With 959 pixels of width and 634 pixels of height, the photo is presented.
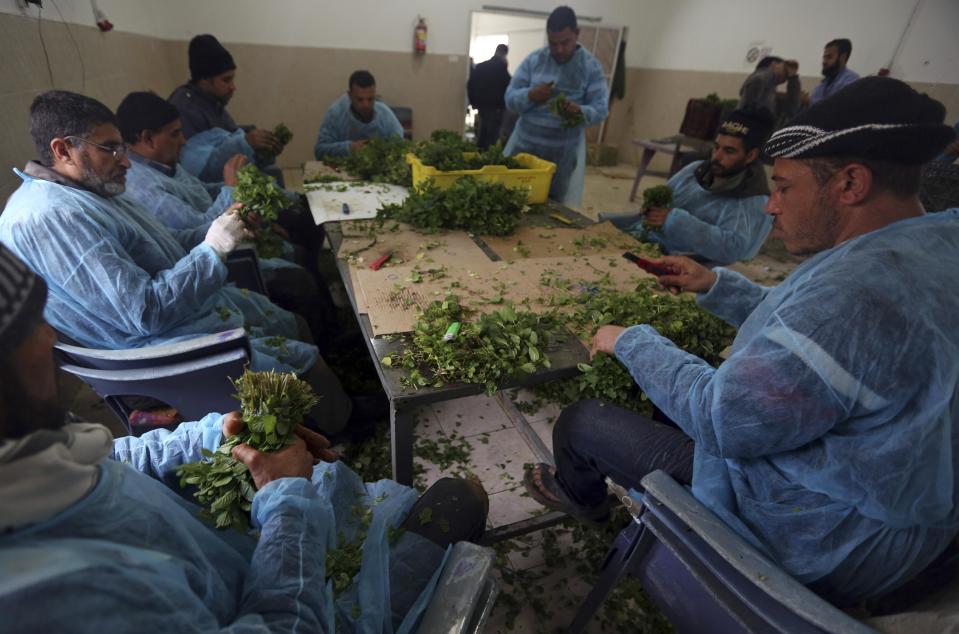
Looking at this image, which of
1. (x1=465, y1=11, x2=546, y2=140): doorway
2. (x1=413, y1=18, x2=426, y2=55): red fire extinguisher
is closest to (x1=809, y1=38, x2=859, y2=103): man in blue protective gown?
(x1=413, y1=18, x2=426, y2=55): red fire extinguisher

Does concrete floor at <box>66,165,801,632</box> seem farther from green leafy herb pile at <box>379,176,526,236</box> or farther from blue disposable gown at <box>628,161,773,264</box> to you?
blue disposable gown at <box>628,161,773,264</box>

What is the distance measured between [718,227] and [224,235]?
2.84 metres

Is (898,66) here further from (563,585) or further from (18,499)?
(18,499)

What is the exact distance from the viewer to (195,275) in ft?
6.25

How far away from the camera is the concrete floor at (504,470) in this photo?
6.23ft

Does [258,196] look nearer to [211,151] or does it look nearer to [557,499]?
[211,151]

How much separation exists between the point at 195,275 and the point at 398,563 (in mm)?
1468

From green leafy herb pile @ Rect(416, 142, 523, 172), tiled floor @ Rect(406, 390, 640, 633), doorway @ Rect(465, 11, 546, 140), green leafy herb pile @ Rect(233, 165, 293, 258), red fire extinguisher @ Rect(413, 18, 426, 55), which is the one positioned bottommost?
tiled floor @ Rect(406, 390, 640, 633)

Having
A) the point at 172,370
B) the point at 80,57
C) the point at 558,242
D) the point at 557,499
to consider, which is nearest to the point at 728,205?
the point at 558,242

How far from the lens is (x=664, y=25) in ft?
28.6

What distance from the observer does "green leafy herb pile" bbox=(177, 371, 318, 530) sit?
3.64 feet

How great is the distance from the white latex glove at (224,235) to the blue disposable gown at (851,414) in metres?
2.01

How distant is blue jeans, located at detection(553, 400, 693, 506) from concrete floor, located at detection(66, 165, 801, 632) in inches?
15.8

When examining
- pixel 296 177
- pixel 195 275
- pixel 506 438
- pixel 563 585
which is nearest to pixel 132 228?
pixel 195 275
